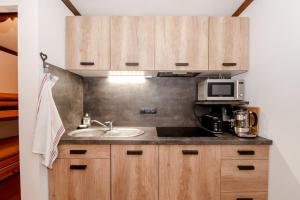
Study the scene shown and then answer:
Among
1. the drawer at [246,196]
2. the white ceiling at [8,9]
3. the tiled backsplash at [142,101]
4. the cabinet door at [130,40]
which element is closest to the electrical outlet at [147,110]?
the tiled backsplash at [142,101]

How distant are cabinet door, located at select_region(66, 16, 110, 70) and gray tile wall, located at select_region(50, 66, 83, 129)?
0.19m

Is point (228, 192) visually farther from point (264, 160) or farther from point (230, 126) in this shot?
point (230, 126)

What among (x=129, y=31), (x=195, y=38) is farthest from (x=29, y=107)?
(x=195, y=38)

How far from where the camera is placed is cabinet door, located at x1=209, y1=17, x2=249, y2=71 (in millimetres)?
1724

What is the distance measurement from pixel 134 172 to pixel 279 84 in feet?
4.84

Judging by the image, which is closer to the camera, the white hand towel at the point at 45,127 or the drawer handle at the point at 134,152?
the white hand towel at the point at 45,127

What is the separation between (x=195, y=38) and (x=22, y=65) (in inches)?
64.5

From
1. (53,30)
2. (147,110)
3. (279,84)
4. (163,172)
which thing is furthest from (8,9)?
(279,84)

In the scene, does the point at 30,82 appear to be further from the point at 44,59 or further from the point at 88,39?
the point at 88,39

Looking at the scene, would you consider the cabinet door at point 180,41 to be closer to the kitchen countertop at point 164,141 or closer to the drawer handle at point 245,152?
the kitchen countertop at point 164,141

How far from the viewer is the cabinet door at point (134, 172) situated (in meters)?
1.47

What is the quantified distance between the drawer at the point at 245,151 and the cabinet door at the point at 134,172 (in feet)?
2.16

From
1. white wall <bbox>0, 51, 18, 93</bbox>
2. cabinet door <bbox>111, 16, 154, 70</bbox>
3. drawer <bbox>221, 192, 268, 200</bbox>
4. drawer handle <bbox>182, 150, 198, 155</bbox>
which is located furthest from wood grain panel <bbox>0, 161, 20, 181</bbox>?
drawer <bbox>221, 192, 268, 200</bbox>

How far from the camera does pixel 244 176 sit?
1.48 meters
